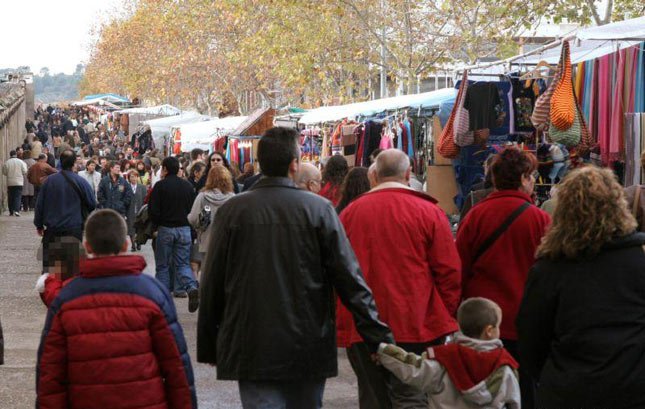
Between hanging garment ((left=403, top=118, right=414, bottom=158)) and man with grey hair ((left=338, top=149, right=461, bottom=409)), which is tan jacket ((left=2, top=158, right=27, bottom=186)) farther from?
man with grey hair ((left=338, top=149, right=461, bottom=409))

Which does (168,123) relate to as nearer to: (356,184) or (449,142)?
(449,142)

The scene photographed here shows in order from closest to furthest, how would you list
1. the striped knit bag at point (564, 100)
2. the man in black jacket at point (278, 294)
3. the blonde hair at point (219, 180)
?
the man in black jacket at point (278, 294)
the striped knit bag at point (564, 100)
the blonde hair at point (219, 180)

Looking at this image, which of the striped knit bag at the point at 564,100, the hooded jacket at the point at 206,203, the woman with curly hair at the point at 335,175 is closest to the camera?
the striped knit bag at the point at 564,100

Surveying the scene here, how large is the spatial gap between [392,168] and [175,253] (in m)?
7.75

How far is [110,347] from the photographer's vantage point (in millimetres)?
5016

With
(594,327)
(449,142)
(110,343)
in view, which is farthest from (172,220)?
(594,327)

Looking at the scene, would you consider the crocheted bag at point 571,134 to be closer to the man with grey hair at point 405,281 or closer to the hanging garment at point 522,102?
the hanging garment at point 522,102

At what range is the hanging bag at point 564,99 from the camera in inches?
396

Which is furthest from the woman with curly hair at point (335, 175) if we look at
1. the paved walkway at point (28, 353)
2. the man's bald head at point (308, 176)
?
the paved walkway at point (28, 353)

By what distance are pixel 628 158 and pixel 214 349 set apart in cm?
505

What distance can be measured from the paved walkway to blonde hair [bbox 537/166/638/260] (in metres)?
4.25

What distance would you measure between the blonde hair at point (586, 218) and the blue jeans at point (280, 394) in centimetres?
122

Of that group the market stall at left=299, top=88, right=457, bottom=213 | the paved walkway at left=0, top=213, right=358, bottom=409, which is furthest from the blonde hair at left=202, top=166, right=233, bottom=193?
the market stall at left=299, top=88, right=457, bottom=213

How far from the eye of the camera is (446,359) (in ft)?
19.7
